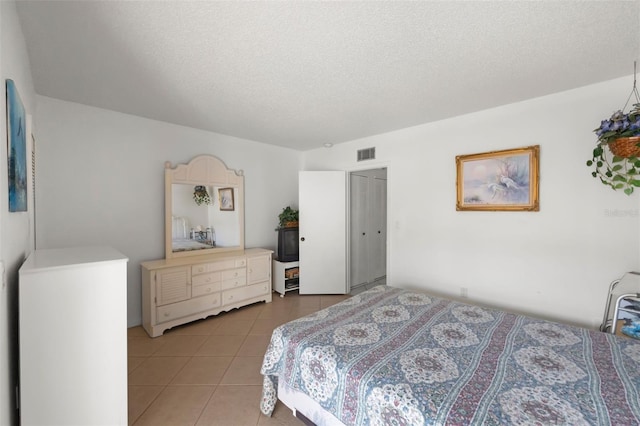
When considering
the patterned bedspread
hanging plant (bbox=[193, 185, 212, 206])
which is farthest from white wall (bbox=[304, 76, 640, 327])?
hanging plant (bbox=[193, 185, 212, 206])

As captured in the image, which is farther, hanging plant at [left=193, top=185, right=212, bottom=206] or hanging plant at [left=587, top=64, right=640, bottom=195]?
hanging plant at [left=193, top=185, right=212, bottom=206]

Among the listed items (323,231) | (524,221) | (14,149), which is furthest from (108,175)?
(524,221)

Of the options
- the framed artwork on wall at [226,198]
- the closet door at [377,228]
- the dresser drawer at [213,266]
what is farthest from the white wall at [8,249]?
the closet door at [377,228]

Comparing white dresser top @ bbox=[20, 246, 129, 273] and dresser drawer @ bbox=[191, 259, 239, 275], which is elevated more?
white dresser top @ bbox=[20, 246, 129, 273]

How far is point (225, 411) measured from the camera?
1738mm

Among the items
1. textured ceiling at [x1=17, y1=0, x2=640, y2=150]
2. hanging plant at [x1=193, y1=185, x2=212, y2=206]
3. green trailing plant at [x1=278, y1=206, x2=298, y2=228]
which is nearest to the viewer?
textured ceiling at [x1=17, y1=0, x2=640, y2=150]

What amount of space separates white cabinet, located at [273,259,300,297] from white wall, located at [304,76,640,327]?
1.52 metres

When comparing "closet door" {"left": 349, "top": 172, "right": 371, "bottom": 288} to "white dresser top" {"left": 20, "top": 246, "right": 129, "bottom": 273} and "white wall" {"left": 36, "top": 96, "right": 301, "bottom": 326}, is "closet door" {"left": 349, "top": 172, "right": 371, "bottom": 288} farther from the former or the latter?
"white dresser top" {"left": 20, "top": 246, "right": 129, "bottom": 273}

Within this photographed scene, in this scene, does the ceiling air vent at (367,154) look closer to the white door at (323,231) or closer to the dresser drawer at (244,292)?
the white door at (323,231)

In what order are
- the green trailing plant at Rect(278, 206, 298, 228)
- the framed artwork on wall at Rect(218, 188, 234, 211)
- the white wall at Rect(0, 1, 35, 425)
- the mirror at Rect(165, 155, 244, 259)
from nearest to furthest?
the white wall at Rect(0, 1, 35, 425) < the mirror at Rect(165, 155, 244, 259) < the framed artwork on wall at Rect(218, 188, 234, 211) < the green trailing plant at Rect(278, 206, 298, 228)

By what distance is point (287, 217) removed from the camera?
4.14 m

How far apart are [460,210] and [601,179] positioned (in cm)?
108

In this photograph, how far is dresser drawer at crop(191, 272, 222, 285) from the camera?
3004mm

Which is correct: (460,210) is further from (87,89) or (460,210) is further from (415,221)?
(87,89)
